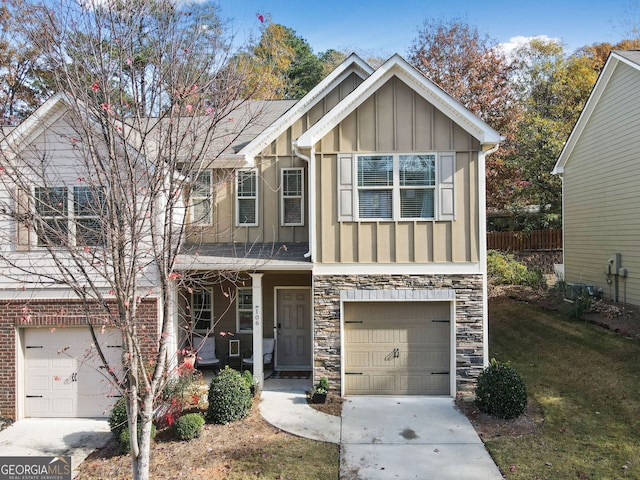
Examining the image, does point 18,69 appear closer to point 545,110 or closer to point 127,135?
point 127,135

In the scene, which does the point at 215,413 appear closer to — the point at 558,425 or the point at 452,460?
the point at 452,460

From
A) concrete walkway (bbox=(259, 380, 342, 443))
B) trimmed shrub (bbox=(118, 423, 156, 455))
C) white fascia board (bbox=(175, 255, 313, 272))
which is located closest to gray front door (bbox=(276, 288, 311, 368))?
concrete walkway (bbox=(259, 380, 342, 443))

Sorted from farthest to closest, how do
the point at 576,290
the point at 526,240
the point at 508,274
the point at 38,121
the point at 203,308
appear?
the point at 526,240
the point at 508,274
the point at 576,290
the point at 203,308
the point at 38,121

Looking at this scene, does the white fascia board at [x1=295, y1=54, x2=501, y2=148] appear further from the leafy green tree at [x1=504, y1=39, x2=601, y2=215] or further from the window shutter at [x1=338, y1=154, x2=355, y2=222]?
the leafy green tree at [x1=504, y1=39, x2=601, y2=215]

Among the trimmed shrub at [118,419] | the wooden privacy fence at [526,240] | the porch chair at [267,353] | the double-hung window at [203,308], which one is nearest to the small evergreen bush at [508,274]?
the wooden privacy fence at [526,240]

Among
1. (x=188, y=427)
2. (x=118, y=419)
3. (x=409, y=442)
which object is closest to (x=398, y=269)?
(x=409, y=442)

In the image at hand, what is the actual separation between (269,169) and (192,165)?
576 cm

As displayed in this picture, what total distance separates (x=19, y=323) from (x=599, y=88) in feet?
58.3

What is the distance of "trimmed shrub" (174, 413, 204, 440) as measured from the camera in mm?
7432

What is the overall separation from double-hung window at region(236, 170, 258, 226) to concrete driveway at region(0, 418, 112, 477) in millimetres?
5303

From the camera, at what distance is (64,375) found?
9062 millimetres

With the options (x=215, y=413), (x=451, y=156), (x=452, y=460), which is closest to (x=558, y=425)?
(x=452, y=460)

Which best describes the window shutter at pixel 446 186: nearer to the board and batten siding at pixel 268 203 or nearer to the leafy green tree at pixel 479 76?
the board and batten siding at pixel 268 203

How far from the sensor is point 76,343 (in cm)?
910
